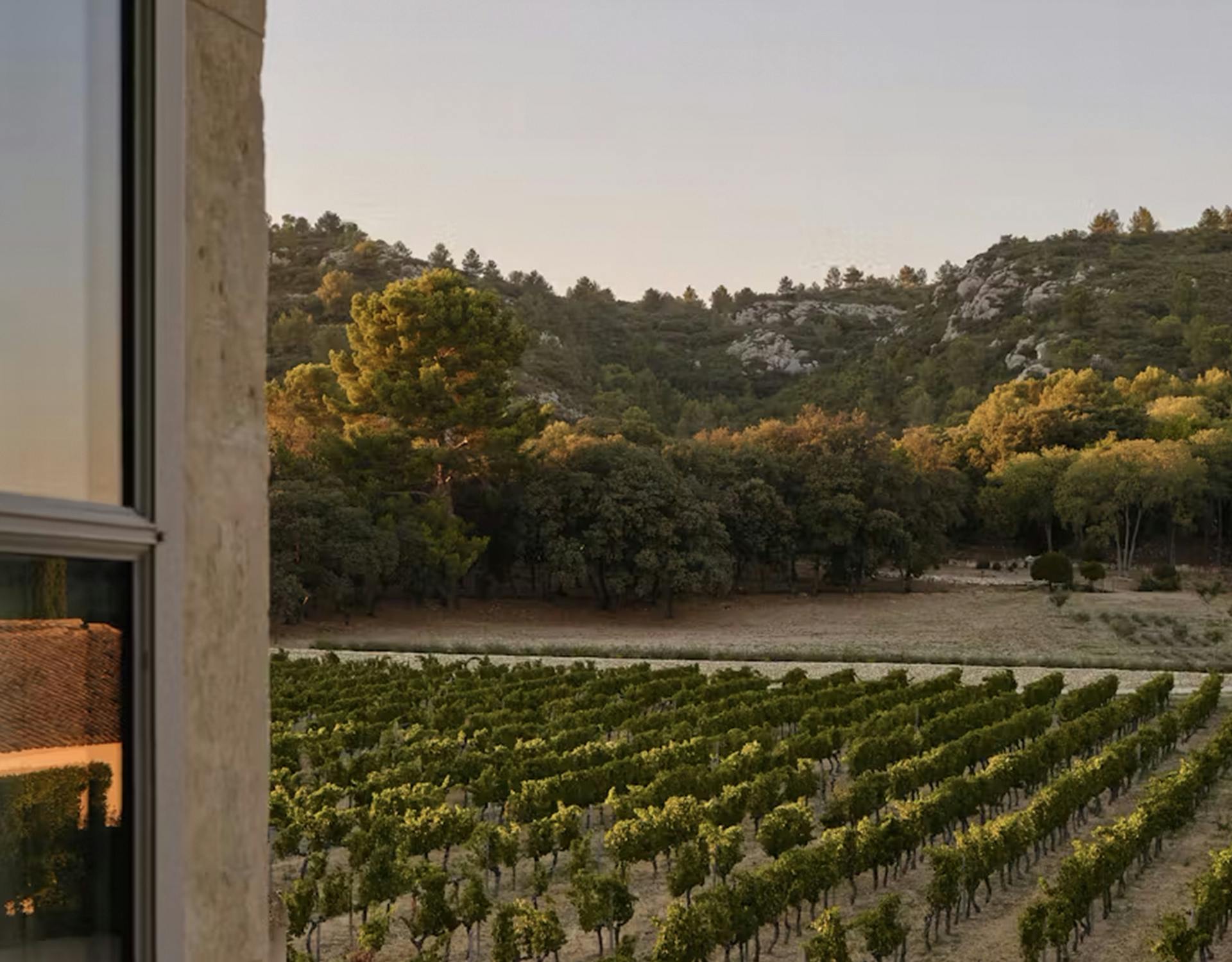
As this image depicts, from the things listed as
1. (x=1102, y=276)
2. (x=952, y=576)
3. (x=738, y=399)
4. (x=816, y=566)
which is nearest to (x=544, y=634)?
(x=816, y=566)

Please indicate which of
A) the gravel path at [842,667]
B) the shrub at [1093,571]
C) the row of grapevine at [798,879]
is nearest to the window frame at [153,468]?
the row of grapevine at [798,879]

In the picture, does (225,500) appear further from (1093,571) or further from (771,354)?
(771,354)

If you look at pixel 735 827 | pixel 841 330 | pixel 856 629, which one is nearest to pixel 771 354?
pixel 841 330

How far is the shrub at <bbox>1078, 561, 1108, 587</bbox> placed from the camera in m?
47.7

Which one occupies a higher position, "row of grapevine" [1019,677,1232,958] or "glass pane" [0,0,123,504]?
"glass pane" [0,0,123,504]

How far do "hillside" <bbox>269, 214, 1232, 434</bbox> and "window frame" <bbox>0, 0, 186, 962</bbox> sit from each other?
70.6 metres

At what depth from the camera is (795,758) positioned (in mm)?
18266

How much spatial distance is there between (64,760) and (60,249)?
51 cm

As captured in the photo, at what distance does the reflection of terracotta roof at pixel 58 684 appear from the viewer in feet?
4.48

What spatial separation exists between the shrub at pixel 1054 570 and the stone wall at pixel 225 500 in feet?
159

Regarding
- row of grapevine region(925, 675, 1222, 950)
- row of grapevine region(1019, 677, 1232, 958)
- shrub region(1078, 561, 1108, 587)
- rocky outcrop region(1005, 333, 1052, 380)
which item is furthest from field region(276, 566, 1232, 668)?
rocky outcrop region(1005, 333, 1052, 380)

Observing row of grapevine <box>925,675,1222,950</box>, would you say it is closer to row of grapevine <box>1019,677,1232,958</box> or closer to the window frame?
row of grapevine <box>1019,677,1232,958</box>

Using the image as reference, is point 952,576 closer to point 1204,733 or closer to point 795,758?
point 1204,733

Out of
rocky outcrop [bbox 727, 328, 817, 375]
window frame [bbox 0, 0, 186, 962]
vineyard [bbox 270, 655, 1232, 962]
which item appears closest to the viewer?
window frame [bbox 0, 0, 186, 962]
